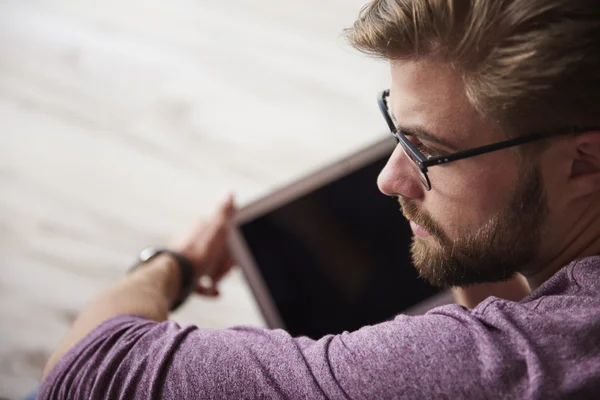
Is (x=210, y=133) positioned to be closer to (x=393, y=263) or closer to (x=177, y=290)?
(x=177, y=290)

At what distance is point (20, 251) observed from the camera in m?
1.73

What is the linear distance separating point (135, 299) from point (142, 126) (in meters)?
0.91

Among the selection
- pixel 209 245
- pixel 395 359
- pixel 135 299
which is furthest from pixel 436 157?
pixel 209 245

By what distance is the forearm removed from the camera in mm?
958

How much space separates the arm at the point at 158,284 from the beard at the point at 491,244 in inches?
18.4

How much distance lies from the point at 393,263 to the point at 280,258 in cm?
24

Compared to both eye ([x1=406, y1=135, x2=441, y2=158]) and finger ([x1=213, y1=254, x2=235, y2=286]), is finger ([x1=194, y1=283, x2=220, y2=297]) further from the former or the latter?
eye ([x1=406, y1=135, x2=441, y2=158])

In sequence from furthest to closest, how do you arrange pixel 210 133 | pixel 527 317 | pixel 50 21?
pixel 50 21 < pixel 210 133 < pixel 527 317

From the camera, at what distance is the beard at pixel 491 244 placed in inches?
31.4

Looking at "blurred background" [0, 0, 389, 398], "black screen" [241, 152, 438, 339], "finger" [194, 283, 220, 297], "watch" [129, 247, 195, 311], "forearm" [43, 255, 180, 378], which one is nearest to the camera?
"forearm" [43, 255, 180, 378]

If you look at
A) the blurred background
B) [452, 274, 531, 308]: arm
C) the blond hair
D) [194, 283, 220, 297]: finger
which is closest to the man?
the blond hair

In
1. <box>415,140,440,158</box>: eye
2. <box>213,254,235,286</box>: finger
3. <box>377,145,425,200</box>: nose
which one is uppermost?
<box>415,140,440,158</box>: eye

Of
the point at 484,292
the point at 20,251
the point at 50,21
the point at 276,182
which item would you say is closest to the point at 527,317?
the point at 484,292

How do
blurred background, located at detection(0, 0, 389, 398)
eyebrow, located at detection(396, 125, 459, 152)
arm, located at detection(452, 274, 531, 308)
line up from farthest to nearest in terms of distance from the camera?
1. blurred background, located at detection(0, 0, 389, 398)
2. arm, located at detection(452, 274, 531, 308)
3. eyebrow, located at detection(396, 125, 459, 152)
